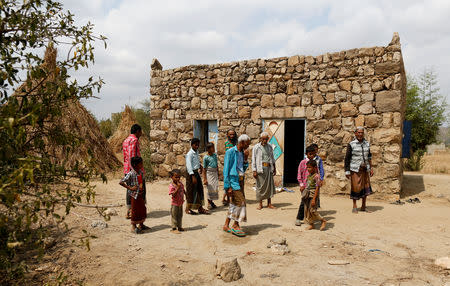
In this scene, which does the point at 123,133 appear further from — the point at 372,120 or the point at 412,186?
the point at 412,186

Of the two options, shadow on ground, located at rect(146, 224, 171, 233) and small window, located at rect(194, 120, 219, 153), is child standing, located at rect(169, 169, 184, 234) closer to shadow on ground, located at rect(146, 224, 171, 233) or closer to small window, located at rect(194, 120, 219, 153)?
shadow on ground, located at rect(146, 224, 171, 233)

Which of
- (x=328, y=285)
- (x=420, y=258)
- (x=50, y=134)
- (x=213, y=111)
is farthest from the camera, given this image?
(x=213, y=111)

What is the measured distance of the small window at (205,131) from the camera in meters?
9.34

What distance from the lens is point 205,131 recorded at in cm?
970

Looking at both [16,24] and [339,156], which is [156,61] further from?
[16,24]

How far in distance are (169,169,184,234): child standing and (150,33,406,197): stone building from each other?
3990mm

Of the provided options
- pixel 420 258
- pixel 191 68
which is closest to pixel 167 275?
pixel 420 258

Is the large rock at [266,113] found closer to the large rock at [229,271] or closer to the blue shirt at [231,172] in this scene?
the blue shirt at [231,172]

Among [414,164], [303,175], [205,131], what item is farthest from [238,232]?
[414,164]

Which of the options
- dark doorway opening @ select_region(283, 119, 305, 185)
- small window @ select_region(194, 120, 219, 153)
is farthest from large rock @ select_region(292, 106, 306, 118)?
dark doorway opening @ select_region(283, 119, 305, 185)

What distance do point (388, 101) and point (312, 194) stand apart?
11.7 ft

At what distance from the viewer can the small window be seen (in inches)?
368

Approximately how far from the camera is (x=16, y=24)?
86.4 inches

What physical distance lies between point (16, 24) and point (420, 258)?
4.85 m
